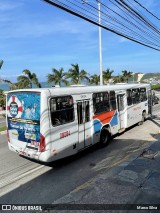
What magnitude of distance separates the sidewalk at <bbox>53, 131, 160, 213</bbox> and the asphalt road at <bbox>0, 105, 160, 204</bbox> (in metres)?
0.56

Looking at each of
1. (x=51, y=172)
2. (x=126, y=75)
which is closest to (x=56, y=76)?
(x=126, y=75)

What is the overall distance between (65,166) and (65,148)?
2.18 ft

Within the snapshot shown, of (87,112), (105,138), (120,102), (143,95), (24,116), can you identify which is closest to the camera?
(24,116)

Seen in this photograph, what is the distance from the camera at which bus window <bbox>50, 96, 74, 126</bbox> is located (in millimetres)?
7898

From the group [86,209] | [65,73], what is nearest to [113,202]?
[86,209]

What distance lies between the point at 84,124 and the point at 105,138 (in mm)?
2011

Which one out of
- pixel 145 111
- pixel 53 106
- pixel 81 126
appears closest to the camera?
pixel 53 106

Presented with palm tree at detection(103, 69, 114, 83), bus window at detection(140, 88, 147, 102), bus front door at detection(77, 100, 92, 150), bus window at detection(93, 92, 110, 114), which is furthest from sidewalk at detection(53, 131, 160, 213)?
palm tree at detection(103, 69, 114, 83)

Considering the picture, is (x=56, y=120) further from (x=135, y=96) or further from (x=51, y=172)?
(x=135, y=96)

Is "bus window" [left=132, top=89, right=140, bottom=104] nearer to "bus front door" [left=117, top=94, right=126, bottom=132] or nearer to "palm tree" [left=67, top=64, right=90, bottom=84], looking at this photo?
"bus front door" [left=117, top=94, right=126, bottom=132]

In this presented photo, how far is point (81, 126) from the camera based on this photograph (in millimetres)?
9109

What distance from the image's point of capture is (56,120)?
8.00 metres

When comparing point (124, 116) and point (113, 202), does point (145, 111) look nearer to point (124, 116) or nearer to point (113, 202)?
point (124, 116)

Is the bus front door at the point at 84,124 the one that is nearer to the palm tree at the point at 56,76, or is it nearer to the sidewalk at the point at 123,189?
the sidewalk at the point at 123,189
